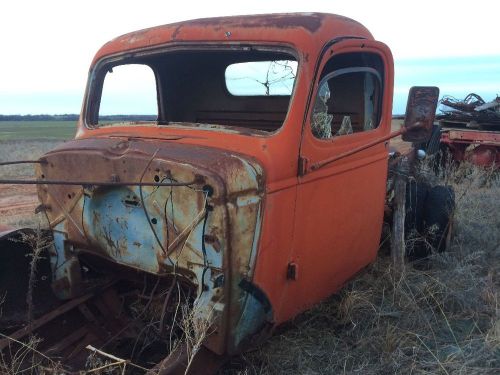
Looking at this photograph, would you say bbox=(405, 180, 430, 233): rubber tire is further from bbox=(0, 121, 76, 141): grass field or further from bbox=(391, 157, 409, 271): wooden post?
bbox=(0, 121, 76, 141): grass field

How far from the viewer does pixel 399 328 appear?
3.66m

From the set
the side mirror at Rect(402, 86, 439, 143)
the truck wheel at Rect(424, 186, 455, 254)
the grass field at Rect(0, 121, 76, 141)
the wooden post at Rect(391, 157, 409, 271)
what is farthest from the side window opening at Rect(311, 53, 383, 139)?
the grass field at Rect(0, 121, 76, 141)

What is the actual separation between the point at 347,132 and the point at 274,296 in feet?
4.69

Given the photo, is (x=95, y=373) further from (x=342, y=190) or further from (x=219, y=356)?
(x=342, y=190)

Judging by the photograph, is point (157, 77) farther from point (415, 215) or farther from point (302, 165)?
point (415, 215)

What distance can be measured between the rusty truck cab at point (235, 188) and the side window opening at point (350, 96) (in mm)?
13

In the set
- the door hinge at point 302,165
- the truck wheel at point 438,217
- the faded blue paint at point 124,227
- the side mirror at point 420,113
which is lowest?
the truck wheel at point 438,217

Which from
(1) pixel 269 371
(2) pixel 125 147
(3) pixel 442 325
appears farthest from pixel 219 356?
(3) pixel 442 325

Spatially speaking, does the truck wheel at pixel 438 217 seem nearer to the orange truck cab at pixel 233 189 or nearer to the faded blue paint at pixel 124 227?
the orange truck cab at pixel 233 189

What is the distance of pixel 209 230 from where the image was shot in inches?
106

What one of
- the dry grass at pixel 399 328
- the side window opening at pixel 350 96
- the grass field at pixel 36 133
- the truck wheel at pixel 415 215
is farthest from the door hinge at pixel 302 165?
the grass field at pixel 36 133

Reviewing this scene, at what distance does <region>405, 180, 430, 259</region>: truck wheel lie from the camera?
5020mm

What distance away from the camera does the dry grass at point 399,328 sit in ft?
10.7

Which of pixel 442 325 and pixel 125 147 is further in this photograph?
pixel 442 325
